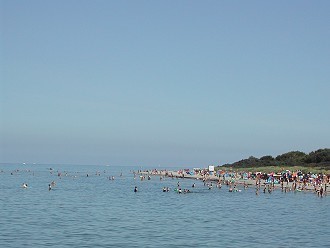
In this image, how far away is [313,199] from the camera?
75125 millimetres

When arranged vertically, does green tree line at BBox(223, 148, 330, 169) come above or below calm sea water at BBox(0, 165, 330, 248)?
above

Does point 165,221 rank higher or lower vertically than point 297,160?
lower

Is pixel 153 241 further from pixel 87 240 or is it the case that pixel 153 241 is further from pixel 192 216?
pixel 192 216

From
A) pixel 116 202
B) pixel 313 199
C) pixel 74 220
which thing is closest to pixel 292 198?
pixel 313 199

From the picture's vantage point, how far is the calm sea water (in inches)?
1565

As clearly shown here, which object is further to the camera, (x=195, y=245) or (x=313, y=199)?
(x=313, y=199)

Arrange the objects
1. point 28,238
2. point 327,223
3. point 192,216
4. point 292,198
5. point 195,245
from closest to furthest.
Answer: point 195,245 → point 28,238 → point 327,223 → point 192,216 → point 292,198

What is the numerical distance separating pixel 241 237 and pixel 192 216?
1453cm

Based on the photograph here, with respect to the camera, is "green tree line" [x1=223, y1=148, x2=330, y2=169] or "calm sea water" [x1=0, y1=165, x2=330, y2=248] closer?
"calm sea water" [x1=0, y1=165, x2=330, y2=248]

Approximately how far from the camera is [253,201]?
242 feet

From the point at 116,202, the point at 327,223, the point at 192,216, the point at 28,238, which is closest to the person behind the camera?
the point at 28,238

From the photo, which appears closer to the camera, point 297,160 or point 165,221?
point 165,221

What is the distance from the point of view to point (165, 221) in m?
51.7

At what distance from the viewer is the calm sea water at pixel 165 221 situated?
3975 cm
